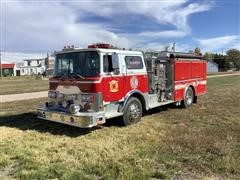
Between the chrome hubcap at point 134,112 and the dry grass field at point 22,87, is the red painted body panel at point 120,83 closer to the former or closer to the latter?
the chrome hubcap at point 134,112

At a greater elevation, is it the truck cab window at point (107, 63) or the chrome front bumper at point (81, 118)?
the truck cab window at point (107, 63)

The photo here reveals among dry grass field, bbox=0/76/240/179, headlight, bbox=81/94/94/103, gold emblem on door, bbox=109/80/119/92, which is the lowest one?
dry grass field, bbox=0/76/240/179

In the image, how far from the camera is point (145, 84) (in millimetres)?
9422

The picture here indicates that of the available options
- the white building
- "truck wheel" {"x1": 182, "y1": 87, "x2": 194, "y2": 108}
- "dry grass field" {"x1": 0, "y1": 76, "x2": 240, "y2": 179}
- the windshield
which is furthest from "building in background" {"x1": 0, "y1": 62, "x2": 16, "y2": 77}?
the windshield

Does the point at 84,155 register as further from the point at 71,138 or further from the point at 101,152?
the point at 71,138

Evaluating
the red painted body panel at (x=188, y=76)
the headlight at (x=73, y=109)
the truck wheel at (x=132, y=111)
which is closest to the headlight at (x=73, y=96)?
the headlight at (x=73, y=109)

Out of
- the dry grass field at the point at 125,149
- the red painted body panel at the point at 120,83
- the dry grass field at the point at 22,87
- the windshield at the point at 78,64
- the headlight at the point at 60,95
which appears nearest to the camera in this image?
the dry grass field at the point at 125,149

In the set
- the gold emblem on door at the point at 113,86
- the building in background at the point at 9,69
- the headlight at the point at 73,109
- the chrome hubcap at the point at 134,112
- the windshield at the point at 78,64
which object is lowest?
the chrome hubcap at the point at 134,112

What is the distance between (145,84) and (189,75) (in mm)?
3606

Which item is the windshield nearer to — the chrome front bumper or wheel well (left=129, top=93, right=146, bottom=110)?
the chrome front bumper

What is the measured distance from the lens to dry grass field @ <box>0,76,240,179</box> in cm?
514

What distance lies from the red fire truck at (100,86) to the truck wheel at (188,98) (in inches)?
77.6

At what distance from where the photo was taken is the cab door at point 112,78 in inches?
304

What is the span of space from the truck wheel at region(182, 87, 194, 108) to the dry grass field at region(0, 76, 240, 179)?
234cm
